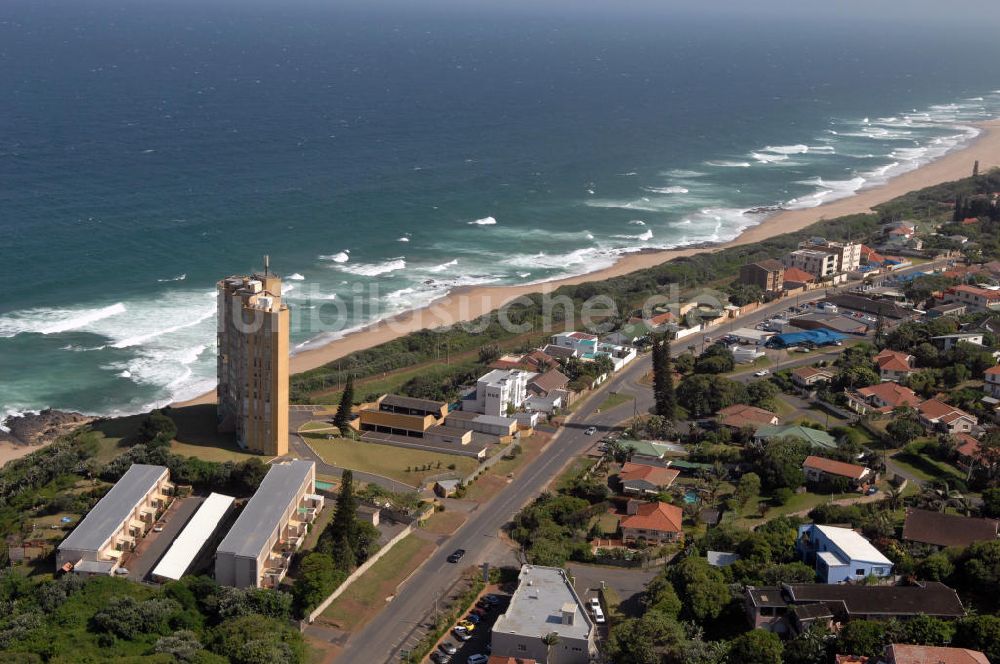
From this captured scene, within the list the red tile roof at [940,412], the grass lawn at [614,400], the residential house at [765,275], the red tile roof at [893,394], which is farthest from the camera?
the residential house at [765,275]

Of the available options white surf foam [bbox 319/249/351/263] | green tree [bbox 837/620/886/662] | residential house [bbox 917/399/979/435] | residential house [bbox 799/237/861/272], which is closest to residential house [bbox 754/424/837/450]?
residential house [bbox 917/399/979/435]

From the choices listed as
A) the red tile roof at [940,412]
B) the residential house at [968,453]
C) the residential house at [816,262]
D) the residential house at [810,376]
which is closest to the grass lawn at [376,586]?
the residential house at [968,453]

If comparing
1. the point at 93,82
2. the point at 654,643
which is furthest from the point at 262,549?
the point at 93,82

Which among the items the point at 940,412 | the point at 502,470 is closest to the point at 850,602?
the point at 502,470

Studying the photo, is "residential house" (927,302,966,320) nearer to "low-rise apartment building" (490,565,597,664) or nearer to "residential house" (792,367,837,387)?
"residential house" (792,367,837,387)

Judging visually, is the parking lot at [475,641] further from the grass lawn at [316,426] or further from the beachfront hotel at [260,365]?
the grass lawn at [316,426]

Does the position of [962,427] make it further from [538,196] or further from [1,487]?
[538,196]
